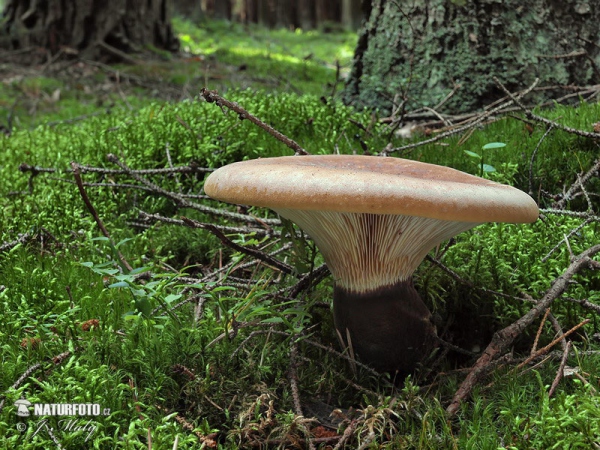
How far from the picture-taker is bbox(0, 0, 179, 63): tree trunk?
7391 millimetres

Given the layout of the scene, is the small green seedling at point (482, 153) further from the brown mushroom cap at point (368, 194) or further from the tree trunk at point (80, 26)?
the tree trunk at point (80, 26)

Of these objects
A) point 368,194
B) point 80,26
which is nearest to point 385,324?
point 368,194

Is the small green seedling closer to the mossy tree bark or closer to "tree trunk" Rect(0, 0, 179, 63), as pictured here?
the mossy tree bark

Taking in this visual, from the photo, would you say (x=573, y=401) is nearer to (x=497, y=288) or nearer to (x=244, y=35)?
(x=497, y=288)

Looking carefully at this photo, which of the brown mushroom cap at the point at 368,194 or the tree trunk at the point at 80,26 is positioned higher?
the tree trunk at the point at 80,26

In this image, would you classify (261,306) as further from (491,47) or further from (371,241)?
(491,47)

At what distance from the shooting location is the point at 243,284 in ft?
8.52

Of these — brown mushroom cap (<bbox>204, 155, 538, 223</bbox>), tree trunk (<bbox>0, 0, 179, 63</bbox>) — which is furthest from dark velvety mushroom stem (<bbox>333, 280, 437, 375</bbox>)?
tree trunk (<bbox>0, 0, 179, 63</bbox>)

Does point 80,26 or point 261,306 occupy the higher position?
point 80,26

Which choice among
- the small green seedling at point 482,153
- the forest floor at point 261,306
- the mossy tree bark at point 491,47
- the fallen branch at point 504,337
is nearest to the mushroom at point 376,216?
the forest floor at point 261,306

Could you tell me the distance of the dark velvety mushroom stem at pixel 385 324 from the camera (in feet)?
7.09

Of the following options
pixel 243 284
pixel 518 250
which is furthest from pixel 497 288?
pixel 243 284

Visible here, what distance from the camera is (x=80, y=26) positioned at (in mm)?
7480

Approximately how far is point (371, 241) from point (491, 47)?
2804 millimetres
